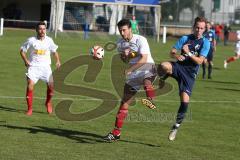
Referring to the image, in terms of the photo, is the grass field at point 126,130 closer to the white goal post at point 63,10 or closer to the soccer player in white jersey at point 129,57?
the soccer player in white jersey at point 129,57

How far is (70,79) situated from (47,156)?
13.0 meters

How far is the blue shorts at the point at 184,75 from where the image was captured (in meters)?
11.5

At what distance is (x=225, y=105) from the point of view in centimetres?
1747

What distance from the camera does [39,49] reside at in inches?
583

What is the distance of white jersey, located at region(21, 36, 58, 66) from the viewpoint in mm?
14830

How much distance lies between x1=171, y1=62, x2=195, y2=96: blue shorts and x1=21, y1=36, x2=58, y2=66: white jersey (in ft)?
13.9

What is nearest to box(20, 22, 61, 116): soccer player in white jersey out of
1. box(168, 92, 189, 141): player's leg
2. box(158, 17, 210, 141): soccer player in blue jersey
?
box(168, 92, 189, 141): player's leg

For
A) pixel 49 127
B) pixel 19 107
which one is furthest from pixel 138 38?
pixel 19 107

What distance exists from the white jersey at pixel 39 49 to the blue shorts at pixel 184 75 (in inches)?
167

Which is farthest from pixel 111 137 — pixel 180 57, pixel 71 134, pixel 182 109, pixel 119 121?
pixel 180 57

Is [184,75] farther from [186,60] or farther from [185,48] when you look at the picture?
[185,48]

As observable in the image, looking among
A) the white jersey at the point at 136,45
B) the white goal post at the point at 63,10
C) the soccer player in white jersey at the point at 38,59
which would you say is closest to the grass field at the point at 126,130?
the soccer player in white jersey at the point at 38,59

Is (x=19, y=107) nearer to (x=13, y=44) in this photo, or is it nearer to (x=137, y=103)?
(x=137, y=103)

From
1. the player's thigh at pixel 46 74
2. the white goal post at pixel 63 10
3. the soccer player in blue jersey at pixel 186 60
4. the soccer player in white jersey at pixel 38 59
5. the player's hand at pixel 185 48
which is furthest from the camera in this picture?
the white goal post at pixel 63 10
